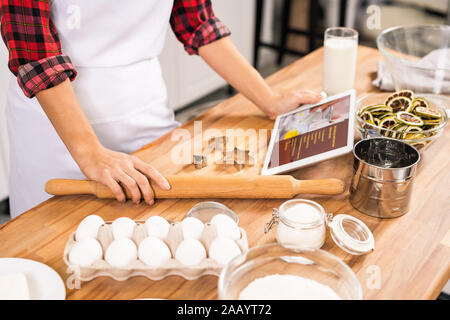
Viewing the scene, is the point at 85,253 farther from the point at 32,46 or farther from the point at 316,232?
the point at 32,46

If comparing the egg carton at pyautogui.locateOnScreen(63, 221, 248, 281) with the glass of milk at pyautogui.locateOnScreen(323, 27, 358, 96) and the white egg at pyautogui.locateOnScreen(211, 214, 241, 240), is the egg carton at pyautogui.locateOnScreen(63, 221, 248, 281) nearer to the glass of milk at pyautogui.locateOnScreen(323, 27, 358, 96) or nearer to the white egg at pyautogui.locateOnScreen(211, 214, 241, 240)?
the white egg at pyautogui.locateOnScreen(211, 214, 241, 240)

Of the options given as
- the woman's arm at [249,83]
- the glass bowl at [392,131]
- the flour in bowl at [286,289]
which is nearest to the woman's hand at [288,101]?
the woman's arm at [249,83]

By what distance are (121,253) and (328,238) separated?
1.29 ft

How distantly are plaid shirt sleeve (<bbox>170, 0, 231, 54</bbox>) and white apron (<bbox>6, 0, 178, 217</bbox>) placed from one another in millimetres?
61

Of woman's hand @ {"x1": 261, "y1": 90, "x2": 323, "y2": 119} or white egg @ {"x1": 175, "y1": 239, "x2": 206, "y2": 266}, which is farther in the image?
woman's hand @ {"x1": 261, "y1": 90, "x2": 323, "y2": 119}

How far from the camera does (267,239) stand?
87 cm

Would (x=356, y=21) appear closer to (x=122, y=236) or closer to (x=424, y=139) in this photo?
(x=424, y=139)

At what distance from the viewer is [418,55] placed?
5.09ft

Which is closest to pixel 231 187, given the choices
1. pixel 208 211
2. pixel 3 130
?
pixel 208 211

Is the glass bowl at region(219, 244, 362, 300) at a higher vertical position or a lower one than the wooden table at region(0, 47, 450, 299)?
higher

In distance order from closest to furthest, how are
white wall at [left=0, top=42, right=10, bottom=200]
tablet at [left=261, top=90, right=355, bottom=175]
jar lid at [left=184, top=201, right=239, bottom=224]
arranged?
jar lid at [left=184, top=201, right=239, bottom=224], tablet at [left=261, top=90, right=355, bottom=175], white wall at [left=0, top=42, right=10, bottom=200]

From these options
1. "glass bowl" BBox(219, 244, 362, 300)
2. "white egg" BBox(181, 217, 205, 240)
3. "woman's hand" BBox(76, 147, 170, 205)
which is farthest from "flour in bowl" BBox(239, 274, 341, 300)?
"woman's hand" BBox(76, 147, 170, 205)

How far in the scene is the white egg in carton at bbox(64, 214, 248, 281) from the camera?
750mm
